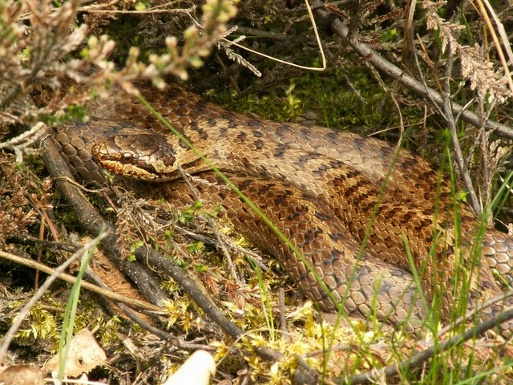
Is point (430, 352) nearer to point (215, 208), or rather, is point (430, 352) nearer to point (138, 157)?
point (215, 208)

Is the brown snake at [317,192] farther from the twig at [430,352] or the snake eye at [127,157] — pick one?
the twig at [430,352]

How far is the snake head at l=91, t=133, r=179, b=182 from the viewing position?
217 inches

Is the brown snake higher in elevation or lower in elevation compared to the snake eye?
lower

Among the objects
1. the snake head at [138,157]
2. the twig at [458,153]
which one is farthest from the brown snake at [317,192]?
the twig at [458,153]

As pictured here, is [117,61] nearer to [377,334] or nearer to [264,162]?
[264,162]

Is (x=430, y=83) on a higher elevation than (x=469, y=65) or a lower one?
lower

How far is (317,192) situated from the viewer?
633cm

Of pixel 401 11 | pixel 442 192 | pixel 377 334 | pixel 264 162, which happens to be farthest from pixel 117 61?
pixel 377 334

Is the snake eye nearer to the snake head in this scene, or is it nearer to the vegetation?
the snake head

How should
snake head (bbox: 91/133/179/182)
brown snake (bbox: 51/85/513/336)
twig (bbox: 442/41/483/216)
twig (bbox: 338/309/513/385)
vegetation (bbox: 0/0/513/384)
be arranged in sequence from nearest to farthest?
vegetation (bbox: 0/0/513/384)
twig (bbox: 338/309/513/385)
brown snake (bbox: 51/85/513/336)
twig (bbox: 442/41/483/216)
snake head (bbox: 91/133/179/182)

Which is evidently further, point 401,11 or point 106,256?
point 401,11

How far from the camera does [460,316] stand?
362cm

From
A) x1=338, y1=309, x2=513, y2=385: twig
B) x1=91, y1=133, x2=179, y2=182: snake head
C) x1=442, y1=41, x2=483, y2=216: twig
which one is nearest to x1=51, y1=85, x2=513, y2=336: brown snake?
x1=91, y1=133, x2=179, y2=182: snake head

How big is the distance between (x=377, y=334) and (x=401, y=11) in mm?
2847
